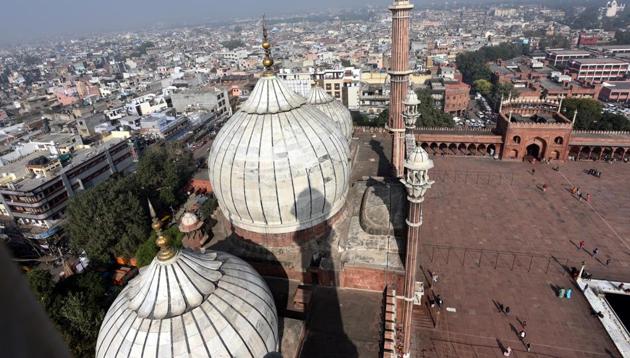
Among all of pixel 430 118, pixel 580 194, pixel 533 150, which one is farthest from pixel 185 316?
pixel 430 118

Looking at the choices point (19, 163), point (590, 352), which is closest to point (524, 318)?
point (590, 352)

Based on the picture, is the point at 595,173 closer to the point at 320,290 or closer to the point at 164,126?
the point at 320,290

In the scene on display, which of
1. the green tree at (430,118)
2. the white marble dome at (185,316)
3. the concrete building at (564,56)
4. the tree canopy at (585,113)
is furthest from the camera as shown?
the concrete building at (564,56)

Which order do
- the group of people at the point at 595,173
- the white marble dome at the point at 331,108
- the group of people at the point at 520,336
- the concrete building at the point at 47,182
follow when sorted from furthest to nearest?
1. the concrete building at the point at 47,182
2. the group of people at the point at 595,173
3. the white marble dome at the point at 331,108
4. the group of people at the point at 520,336

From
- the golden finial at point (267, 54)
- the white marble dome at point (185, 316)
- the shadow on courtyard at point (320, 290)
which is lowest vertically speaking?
the shadow on courtyard at point (320, 290)

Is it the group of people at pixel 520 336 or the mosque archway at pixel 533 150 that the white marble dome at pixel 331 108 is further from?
the mosque archway at pixel 533 150

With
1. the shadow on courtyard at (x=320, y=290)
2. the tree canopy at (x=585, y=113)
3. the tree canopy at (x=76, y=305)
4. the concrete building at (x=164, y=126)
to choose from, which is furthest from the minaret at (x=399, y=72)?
the concrete building at (x=164, y=126)

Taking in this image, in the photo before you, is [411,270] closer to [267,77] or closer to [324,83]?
[267,77]
